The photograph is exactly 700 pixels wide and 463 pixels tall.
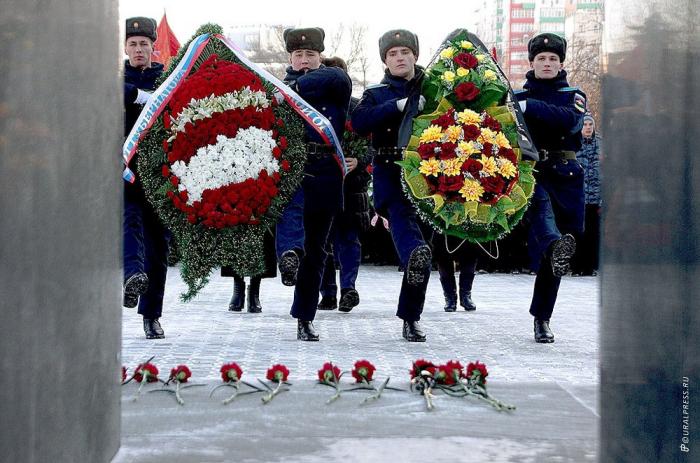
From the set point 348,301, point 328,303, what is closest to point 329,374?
point 348,301

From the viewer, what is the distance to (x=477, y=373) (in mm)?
6613

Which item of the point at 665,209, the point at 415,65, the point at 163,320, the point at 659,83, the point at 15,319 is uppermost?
the point at 415,65

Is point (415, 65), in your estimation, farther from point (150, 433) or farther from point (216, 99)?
point (150, 433)

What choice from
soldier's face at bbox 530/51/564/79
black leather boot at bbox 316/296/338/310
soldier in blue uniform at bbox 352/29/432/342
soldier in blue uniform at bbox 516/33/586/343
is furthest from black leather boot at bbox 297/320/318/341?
black leather boot at bbox 316/296/338/310

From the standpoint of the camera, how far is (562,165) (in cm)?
970

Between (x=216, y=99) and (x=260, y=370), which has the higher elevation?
(x=216, y=99)

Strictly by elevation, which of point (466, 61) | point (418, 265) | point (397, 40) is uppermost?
point (397, 40)

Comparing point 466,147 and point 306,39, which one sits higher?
point 306,39

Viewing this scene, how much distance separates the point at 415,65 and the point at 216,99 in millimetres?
1906

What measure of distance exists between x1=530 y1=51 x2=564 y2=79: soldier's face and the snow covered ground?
2.19m

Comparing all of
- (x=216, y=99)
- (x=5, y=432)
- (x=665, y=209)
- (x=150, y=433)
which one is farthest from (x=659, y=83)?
(x=216, y=99)

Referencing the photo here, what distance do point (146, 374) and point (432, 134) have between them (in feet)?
10.4

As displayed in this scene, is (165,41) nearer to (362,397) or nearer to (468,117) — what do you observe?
(468,117)

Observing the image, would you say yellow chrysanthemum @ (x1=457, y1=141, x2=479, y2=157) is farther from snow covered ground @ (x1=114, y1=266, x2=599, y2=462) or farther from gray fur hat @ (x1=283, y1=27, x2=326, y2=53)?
gray fur hat @ (x1=283, y1=27, x2=326, y2=53)
